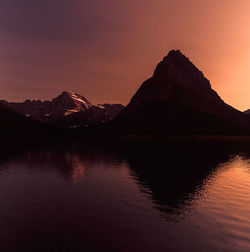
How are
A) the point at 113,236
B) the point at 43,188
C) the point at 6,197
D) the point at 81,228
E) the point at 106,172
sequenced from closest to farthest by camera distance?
the point at 113,236, the point at 81,228, the point at 6,197, the point at 43,188, the point at 106,172

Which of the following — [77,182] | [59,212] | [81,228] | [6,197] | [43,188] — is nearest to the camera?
[81,228]

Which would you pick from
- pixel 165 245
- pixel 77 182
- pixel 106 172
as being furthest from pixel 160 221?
pixel 106 172

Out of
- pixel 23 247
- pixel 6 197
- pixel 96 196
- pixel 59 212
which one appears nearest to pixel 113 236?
pixel 23 247

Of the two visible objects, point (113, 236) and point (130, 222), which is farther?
point (130, 222)

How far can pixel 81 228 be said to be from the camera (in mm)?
32656

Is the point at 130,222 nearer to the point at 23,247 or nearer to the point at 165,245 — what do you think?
the point at 165,245

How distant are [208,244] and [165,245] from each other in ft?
18.7

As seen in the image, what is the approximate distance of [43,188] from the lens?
5684 centimetres

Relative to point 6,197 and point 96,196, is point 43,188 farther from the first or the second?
point 96,196

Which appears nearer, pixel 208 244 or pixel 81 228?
pixel 208 244

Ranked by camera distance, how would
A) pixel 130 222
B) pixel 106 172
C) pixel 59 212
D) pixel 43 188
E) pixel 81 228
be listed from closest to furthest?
1. pixel 81 228
2. pixel 130 222
3. pixel 59 212
4. pixel 43 188
5. pixel 106 172

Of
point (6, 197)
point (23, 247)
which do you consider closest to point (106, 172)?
point (6, 197)

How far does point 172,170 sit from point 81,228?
54.7 m

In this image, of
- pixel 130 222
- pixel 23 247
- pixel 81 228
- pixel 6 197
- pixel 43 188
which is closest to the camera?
pixel 23 247
